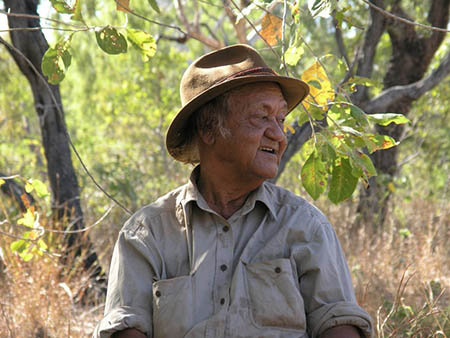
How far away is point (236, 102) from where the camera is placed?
7.45 feet

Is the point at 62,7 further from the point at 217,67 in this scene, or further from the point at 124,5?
the point at 217,67

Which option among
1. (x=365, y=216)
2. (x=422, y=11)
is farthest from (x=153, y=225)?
(x=422, y=11)

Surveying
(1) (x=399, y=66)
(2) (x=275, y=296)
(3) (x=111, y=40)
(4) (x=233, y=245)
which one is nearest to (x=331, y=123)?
(4) (x=233, y=245)

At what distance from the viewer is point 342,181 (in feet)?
7.75

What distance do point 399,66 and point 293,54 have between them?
16.0 feet

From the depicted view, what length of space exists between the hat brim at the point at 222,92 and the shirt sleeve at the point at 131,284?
0.45 meters

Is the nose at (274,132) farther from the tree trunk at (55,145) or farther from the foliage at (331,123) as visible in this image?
the tree trunk at (55,145)

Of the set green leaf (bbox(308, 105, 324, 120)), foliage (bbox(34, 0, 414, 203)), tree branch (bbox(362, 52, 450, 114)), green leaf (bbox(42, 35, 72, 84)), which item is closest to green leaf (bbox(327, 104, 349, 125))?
foliage (bbox(34, 0, 414, 203))

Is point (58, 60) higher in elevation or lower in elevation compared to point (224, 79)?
higher

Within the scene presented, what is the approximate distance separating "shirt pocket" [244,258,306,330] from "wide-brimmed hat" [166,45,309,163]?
0.66m

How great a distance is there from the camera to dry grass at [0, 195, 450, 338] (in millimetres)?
3168

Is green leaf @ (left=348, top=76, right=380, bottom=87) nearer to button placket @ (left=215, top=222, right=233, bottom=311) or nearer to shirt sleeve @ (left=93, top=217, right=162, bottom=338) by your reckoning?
button placket @ (left=215, top=222, right=233, bottom=311)

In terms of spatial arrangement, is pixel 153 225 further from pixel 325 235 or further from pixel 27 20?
pixel 27 20

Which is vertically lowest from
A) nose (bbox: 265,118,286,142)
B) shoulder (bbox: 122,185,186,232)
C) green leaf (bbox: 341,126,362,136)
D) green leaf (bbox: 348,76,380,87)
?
shoulder (bbox: 122,185,186,232)
